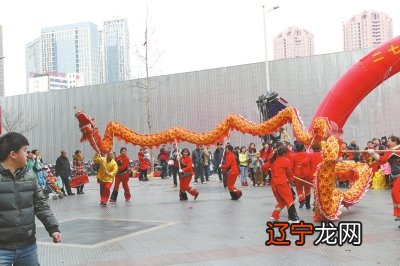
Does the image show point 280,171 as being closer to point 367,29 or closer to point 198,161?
point 198,161

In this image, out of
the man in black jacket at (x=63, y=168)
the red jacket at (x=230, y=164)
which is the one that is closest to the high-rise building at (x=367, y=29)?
the man in black jacket at (x=63, y=168)

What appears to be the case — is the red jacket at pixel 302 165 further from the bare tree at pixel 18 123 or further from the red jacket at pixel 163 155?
the bare tree at pixel 18 123

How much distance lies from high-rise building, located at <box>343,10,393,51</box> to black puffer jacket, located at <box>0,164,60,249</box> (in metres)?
55.1

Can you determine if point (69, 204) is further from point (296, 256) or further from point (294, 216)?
point (296, 256)

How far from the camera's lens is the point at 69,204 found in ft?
49.3

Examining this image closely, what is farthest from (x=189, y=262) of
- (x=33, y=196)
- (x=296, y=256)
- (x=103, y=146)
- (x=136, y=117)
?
(x=136, y=117)

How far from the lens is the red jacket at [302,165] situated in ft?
37.8

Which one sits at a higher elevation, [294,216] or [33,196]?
[33,196]

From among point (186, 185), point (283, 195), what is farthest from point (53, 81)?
point (283, 195)

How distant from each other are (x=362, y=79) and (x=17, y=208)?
13236 mm

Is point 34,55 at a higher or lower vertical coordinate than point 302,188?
higher

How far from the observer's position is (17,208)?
3.97m

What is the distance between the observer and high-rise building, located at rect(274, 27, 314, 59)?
53.4 meters

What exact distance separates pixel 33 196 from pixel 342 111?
13.1 metres
